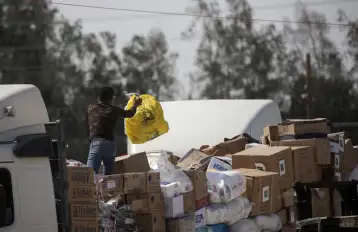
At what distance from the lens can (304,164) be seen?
9984 mm

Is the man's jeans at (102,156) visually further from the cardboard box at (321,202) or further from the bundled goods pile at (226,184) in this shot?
the cardboard box at (321,202)

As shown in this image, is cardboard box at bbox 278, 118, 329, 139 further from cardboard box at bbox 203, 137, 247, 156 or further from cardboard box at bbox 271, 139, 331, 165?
cardboard box at bbox 203, 137, 247, 156

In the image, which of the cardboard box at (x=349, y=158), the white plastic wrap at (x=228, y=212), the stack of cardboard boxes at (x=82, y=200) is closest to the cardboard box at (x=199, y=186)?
the white plastic wrap at (x=228, y=212)

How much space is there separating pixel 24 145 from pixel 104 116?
3.11 m

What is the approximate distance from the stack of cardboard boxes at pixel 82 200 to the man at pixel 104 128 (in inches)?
74.5

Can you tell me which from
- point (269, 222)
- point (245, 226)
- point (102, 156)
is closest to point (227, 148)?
point (269, 222)

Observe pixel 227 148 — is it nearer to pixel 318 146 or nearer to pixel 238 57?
pixel 318 146

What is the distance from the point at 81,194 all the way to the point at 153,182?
1.15 meters

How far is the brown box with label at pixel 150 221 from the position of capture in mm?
7809

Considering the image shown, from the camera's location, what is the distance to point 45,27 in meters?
38.6

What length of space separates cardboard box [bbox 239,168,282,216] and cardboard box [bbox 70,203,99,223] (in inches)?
101

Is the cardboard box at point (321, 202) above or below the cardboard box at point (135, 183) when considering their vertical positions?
below

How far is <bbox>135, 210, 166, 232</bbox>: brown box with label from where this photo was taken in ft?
25.6

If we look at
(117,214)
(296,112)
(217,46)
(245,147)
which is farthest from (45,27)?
(117,214)
